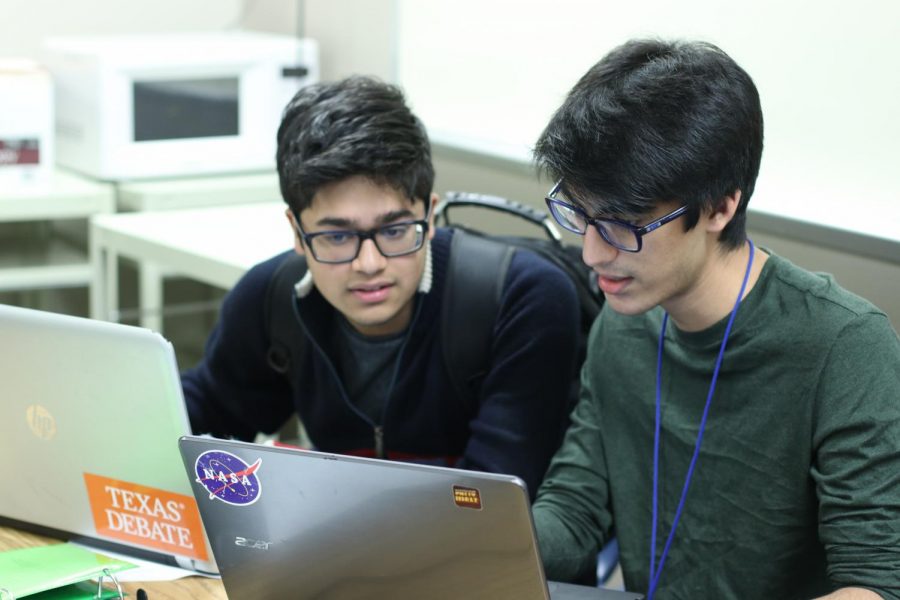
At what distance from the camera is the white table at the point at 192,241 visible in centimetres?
229

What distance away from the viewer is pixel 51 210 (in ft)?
8.85

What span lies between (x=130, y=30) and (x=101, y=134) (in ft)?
2.81

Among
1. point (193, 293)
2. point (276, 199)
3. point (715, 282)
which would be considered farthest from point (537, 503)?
point (193, 293)

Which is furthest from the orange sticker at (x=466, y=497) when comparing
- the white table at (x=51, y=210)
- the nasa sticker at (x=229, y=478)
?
the white table at (x=51, y=210)

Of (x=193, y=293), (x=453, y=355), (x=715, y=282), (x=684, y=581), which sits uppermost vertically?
(x=715, y=282)

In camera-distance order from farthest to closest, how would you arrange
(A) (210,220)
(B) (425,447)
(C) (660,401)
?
(A) (210,220)
(B) (425,447)
(C) (660,401)

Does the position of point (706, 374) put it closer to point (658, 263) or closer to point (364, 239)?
point (658, 263)

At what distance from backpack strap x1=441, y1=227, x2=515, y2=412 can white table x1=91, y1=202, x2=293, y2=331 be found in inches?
27.6

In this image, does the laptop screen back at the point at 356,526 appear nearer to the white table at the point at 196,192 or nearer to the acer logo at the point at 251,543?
the acer logo at the point at 251,543

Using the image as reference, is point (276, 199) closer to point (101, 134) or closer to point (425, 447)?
point (101, 134)

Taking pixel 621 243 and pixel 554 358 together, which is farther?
pixel 554 358

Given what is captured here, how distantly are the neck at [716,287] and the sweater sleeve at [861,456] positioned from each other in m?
0.13

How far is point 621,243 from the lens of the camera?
4.16 feet

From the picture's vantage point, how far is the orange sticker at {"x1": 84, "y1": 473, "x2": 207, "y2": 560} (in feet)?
4.23
